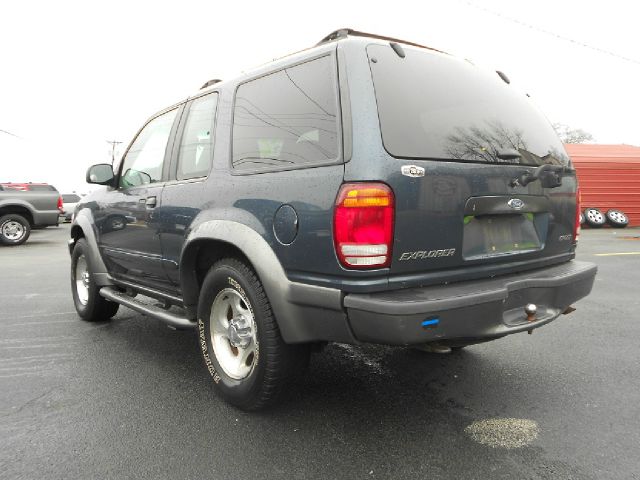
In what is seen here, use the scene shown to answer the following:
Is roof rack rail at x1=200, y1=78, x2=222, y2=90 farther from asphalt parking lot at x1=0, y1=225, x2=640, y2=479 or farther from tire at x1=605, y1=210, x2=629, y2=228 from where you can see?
tire at x1=605, y1=210, x2=629, y2=228

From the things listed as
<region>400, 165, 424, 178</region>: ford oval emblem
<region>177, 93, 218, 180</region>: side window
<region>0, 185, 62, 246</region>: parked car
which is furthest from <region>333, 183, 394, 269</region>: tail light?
<region>0, 185, 62, 246</region>: parked car

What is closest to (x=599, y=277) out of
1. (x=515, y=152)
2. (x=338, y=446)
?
(x=515, y=152)

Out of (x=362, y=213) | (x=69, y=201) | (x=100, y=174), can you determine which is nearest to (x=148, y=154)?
(x=100, y=174)

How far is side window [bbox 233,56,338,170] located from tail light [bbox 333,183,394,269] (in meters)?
0.26

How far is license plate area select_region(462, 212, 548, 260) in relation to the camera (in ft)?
7.73

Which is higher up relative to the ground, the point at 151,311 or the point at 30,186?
the point at 30,186

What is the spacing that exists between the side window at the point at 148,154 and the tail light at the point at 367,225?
1.90 meters

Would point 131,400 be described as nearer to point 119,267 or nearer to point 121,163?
point 119,267

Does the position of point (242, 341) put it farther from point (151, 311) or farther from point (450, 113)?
point (450, 113)

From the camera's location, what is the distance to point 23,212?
523 inches

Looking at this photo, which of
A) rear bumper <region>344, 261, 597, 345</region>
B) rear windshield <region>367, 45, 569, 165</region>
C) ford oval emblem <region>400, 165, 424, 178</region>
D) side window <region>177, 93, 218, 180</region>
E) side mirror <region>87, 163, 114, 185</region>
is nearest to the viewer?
rear bumper <region>344, 261, 597, 345</region>

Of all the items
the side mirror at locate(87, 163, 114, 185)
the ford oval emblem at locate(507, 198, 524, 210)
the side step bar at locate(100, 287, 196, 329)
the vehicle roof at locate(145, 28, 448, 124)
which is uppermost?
the vehicle roof at locate(145, 28, 448, 124)

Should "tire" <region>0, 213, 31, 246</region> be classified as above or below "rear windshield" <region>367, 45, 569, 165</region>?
below

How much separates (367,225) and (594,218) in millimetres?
17726
